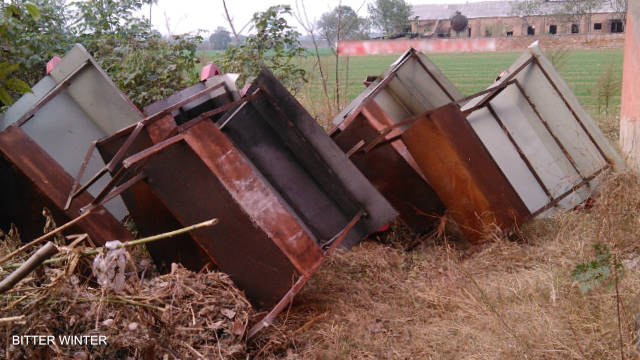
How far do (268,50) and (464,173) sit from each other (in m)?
4.36

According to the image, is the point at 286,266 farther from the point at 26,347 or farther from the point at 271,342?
the point at 26,347

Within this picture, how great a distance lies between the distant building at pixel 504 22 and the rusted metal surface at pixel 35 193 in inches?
1727

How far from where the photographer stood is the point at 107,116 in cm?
443

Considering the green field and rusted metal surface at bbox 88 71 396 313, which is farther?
the green field

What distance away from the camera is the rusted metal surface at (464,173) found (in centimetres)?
429

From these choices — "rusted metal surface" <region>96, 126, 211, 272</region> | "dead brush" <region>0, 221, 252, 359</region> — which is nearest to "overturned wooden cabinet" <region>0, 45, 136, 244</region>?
"rusted metal surface" <region>96, 126, 211, 272</region>

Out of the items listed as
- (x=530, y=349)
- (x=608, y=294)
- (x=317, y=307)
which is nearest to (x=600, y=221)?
(x=608, y=294)

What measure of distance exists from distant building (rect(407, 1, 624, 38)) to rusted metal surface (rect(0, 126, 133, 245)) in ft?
144

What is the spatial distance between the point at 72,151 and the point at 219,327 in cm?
199

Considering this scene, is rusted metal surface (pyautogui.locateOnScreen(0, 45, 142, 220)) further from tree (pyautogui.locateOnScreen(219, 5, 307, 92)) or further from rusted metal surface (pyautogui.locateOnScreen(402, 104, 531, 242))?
tree (pyautogui.locateOnScreen(219, 5, 307, 92))

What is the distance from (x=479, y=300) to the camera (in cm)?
352

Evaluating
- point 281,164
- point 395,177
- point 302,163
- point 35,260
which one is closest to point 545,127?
point 395,177

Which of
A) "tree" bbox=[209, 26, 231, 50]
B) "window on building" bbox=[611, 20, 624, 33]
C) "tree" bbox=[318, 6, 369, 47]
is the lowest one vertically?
"window on building" bbox=[611, 20, 624, 33]

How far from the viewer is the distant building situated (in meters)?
52.0
